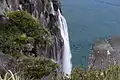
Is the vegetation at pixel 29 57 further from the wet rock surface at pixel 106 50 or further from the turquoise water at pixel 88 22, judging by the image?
the turquoise water at pixel 88 22

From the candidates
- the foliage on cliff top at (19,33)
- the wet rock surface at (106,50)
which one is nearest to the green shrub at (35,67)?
the foliage on cliff top at (19,33)

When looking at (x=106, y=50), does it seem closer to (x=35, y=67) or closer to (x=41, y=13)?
(x=41, y=13)

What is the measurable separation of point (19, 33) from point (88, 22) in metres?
22.5

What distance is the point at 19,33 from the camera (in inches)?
265

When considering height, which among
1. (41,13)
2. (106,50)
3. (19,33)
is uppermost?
(19,33)

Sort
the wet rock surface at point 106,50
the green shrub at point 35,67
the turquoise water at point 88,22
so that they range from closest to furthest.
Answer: the green shrub at point 35,67, the wet rock surface at point 106,50, the turquoise water at point 88,22

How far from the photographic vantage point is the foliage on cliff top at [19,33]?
6281 millimetres

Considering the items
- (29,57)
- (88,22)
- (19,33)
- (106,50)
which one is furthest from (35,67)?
(88,22)

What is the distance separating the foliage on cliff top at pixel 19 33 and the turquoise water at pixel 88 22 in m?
12.0

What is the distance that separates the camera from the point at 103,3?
34375 mm

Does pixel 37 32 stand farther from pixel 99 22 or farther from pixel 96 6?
pixel 96 6

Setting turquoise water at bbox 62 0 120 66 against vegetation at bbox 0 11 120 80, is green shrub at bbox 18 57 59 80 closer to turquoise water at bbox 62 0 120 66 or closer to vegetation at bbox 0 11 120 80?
vegetation at bbox 0 11 120 80

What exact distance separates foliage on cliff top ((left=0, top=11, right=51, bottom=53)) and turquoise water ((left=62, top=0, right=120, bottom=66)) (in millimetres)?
11964

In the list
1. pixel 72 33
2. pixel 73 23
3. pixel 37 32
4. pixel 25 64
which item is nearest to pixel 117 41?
pixel 72 33
